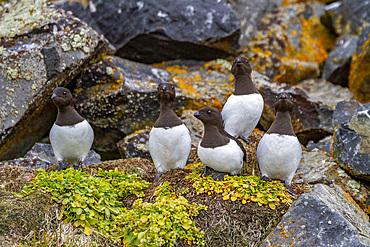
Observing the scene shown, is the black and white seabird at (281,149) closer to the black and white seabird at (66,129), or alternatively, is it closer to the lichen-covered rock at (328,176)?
the lichen-covered rock at (328,176)

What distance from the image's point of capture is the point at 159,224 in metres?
4.34

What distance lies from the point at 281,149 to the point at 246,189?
0.70 m

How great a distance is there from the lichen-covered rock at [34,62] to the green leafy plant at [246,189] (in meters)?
3.66

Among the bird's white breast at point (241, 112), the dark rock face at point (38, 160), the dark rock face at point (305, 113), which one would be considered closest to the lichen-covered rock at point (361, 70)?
the dark rock face at point (305, 113)

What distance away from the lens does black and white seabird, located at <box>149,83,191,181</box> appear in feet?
18.0

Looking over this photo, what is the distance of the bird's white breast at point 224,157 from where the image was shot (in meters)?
5.06

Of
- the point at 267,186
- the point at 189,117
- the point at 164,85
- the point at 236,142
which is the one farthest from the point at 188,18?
the point at 267,186

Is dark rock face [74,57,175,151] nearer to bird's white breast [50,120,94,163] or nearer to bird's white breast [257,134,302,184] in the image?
bird's white breast [50,120,94,163]

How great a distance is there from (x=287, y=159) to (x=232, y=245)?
133 cm

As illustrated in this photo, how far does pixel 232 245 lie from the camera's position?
4.47 metres

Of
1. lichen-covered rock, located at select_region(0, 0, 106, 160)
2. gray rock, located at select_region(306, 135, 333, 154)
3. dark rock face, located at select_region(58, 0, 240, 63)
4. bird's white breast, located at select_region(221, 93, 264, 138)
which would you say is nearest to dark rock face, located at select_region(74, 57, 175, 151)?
lichen-covered rock, located at select_region(0, 0, 106, 160)

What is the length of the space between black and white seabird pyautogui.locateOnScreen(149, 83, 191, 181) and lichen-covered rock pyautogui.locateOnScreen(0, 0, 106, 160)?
8.93 feet

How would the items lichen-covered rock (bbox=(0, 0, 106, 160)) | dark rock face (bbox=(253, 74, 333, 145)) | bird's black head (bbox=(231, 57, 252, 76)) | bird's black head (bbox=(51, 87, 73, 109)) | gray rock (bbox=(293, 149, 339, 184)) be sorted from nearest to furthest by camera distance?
bird's black head (bbox=(51, 87, 73, 109)) < bird's black head (bbox=(231, 57, 252, 76)) < gray rock (bbox=(293, 149, 339, 184)) < lichen-covered rock (bbox=(0, 0, 106, 160)) < dark rock face (bbox=(253, 74, 333, 145))

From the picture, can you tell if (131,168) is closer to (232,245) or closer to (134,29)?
(232,245)
